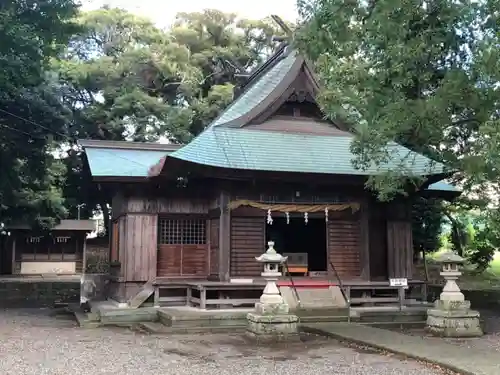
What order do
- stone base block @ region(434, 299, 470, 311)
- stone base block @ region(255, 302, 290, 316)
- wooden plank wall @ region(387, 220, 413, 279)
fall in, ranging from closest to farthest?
stone base block @ region(255, 302, 290, 316) < stone base block @ region(434, 299, 470, 311) < wooden plank wall @ region(387, 220, 413, 279)

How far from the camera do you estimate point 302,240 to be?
66.6 feet

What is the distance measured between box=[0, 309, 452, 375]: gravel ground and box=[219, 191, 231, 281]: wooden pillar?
2.86 metres

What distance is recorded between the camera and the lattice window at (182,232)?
48.5 feet

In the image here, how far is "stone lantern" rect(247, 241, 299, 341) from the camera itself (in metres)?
10.0

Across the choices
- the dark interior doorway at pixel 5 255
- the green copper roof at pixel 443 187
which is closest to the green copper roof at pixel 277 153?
the green copper roof at pixel 443 187

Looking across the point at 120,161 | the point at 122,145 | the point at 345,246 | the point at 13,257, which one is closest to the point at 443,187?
the point at 345,246

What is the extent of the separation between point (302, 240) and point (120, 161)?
300 inches

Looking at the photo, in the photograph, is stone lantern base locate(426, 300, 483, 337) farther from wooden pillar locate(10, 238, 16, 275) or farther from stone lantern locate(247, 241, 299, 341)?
wooden pillar locate(10, 238, 16, 275)

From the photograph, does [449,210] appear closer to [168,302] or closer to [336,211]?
[336,211]

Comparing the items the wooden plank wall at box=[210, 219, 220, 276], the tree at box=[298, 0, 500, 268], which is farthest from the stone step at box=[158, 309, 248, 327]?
the tree at box=[298, 0, 500, 268]

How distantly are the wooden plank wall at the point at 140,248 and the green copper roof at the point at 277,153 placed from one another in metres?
2.47

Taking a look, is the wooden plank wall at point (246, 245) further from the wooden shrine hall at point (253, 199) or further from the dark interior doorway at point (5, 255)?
the dark interior doorway at point (5, 255)

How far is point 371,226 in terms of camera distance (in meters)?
15.4

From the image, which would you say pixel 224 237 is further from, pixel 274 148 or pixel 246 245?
pixel 274 148
